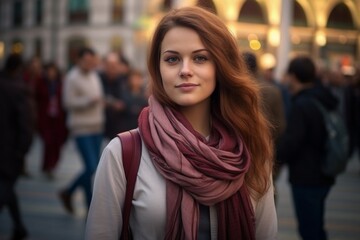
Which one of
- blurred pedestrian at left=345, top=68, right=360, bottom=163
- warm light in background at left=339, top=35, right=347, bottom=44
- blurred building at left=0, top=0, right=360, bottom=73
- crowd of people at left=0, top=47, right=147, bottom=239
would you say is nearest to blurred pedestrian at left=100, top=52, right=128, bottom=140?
crowd of people at left=0, top=47, right=147, bottom=239

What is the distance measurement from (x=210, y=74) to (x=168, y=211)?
57cm

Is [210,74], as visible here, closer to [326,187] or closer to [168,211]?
[168,211]

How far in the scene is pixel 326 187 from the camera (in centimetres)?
482

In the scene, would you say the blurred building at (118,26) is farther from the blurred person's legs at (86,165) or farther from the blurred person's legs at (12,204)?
the blurred person's legs at (12,204)

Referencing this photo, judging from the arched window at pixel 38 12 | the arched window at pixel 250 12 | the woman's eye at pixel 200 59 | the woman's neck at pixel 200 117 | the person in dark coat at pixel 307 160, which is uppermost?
the arched window at pixel 38 12

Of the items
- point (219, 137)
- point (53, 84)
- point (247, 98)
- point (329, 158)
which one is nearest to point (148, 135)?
point (219, 137)

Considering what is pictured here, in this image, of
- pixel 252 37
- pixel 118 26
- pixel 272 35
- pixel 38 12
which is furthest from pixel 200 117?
pixel 38 12

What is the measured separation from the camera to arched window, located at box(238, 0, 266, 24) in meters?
31.7

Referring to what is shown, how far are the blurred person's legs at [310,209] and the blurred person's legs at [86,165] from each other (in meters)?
2.96

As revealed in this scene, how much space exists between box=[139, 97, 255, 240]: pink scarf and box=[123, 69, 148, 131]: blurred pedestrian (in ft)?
18.6

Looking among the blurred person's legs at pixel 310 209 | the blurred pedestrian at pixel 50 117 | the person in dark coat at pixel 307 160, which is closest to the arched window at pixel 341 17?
the blurred pedestrian at pixel 50 117

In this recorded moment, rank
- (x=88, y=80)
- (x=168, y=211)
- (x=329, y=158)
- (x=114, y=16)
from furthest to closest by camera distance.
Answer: (x=114, y=16) < (x=88, y=80) < (x=329, y=158) < (x=168, y=211)

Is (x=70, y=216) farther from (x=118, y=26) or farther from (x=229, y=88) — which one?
(x=118, y=26)

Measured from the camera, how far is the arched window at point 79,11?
43.9 meters
